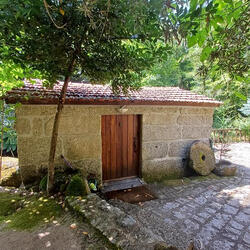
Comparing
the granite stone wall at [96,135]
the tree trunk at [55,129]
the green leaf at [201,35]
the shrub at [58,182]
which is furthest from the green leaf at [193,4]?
the shrub at [58,182]

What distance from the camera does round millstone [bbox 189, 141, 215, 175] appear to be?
5066mm

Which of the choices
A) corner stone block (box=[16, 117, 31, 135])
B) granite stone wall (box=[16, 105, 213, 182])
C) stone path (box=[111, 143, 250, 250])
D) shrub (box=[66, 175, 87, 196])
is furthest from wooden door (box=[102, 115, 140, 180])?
corner stone block (box=[16, 117, 31, 135])

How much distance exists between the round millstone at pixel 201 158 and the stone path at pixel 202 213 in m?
0.43

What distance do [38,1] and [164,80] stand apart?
16.3m

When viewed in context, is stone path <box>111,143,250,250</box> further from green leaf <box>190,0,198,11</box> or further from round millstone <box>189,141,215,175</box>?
green leaf <box>190,0,198,11</box>

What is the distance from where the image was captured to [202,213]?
10.7 ft

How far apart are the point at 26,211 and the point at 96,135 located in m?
2.19

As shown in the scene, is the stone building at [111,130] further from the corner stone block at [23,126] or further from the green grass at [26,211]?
the green grass at [26,211]

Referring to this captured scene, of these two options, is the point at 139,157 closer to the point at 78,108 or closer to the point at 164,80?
the point at 78,108

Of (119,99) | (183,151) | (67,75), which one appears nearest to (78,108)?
(119,99)

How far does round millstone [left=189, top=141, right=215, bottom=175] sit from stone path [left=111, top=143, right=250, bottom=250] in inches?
17.1

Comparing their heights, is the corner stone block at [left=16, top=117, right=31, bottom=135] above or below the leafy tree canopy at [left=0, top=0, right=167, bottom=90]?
below

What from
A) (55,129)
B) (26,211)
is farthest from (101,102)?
(26,211)

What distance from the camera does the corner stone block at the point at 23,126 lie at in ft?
10.9
